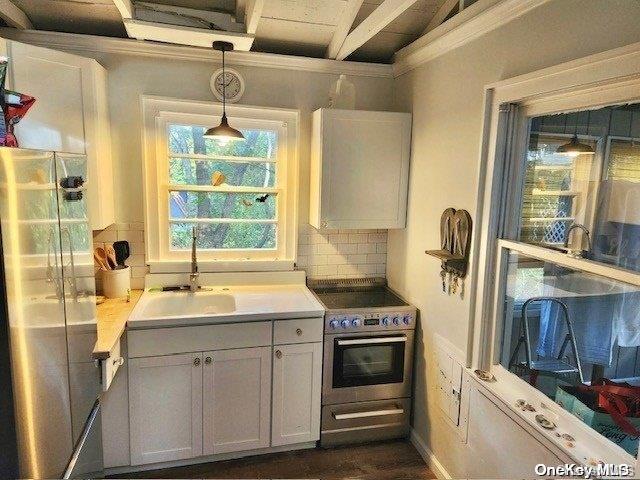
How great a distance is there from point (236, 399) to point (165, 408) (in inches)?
15.9

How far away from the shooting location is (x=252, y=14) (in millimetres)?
2059

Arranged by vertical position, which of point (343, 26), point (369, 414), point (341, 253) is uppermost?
point (343, 26)

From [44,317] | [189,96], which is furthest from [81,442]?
[189,96]

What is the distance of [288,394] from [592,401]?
161cm

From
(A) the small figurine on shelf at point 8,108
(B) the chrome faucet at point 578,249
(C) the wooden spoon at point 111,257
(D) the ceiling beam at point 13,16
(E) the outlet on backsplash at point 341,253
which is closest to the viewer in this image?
(A) the small figurine on shelf at point 8,108

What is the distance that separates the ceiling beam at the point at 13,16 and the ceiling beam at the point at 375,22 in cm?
182

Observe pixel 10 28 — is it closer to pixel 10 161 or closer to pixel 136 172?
pixel 136 172

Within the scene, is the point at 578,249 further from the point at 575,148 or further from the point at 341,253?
the point at 341,253

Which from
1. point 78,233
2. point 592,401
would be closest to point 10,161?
point 78,233

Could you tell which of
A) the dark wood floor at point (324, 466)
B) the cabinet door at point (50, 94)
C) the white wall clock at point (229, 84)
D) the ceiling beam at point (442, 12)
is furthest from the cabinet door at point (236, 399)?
the ceiling beam at point (442, 12)

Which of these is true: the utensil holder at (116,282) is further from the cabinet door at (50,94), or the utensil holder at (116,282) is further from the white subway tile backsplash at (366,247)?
the white subway tile backsplash at (366,247)

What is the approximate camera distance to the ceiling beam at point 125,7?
1.95 metres

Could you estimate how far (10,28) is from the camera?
230 cm

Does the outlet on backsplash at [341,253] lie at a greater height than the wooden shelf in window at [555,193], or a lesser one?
lesser
